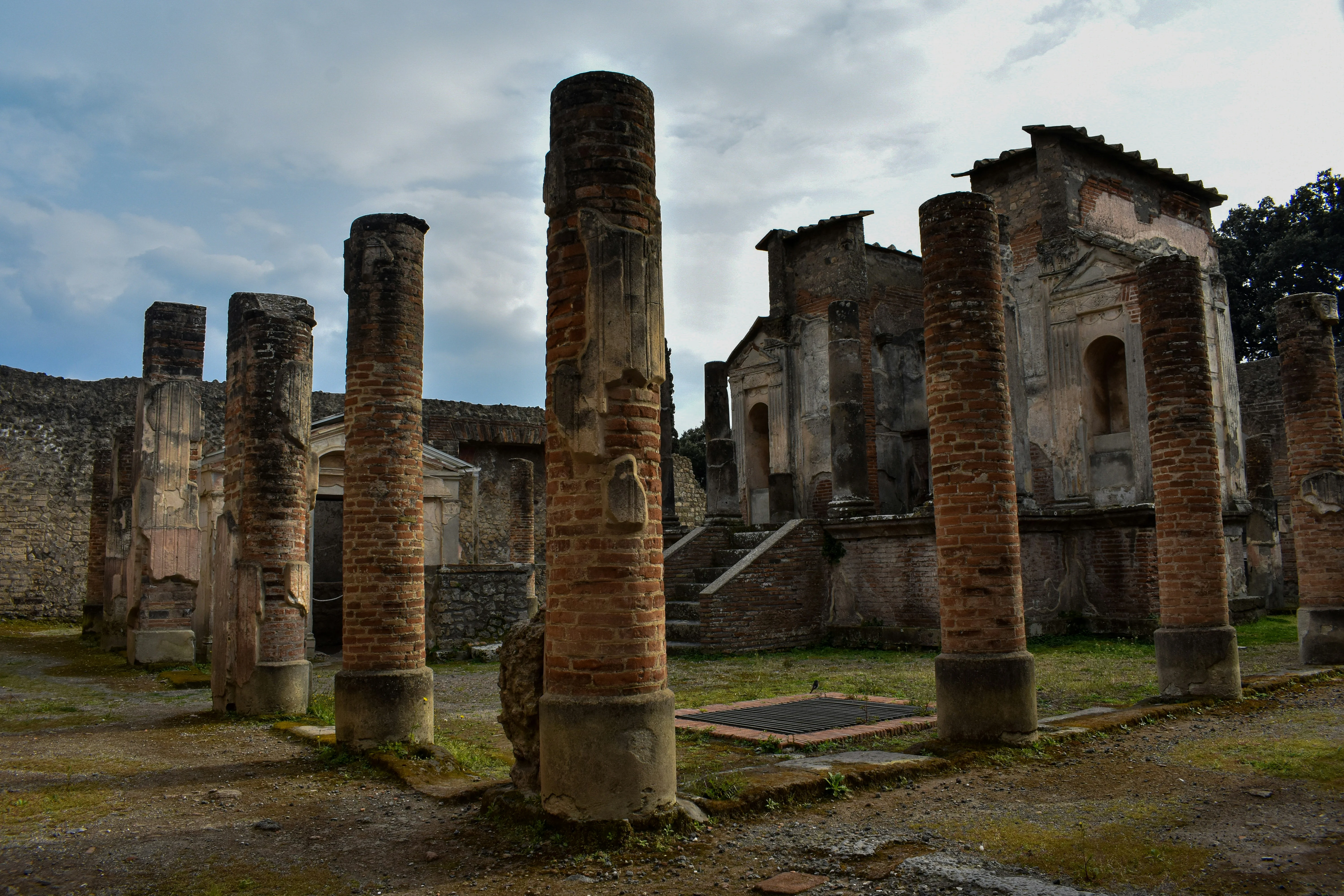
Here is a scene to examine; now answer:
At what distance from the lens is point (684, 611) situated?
1642 centimetres

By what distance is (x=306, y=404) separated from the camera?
34.0ft

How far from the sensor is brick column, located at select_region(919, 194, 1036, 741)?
284 inches

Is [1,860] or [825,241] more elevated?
[825,241]

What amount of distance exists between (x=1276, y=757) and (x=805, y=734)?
3.28m

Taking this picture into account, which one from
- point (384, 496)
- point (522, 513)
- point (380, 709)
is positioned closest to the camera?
point (380, 709)

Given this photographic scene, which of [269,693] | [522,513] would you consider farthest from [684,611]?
[522,513]

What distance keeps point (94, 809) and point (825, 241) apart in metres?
18.3

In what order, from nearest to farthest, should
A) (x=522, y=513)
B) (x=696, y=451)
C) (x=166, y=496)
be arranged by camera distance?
(x=166, y=496) < (x=522, y=513) < (x=696, y=451)

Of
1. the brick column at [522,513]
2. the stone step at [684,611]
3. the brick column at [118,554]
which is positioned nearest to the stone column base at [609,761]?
the stone step at [684,611]

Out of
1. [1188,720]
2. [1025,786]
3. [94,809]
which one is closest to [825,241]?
[1188,720]

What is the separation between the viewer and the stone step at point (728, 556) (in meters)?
17.9

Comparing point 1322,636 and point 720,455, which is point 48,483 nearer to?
point 720,455

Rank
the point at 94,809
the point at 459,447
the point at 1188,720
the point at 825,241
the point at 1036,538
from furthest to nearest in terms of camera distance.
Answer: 1. the point at 459,447
2. the point at 825,241
3. the point at 1036,538
4. the point at 1188,720
5. the point at 94,809

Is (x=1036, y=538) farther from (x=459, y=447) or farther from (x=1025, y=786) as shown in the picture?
(x=459, y=447)
